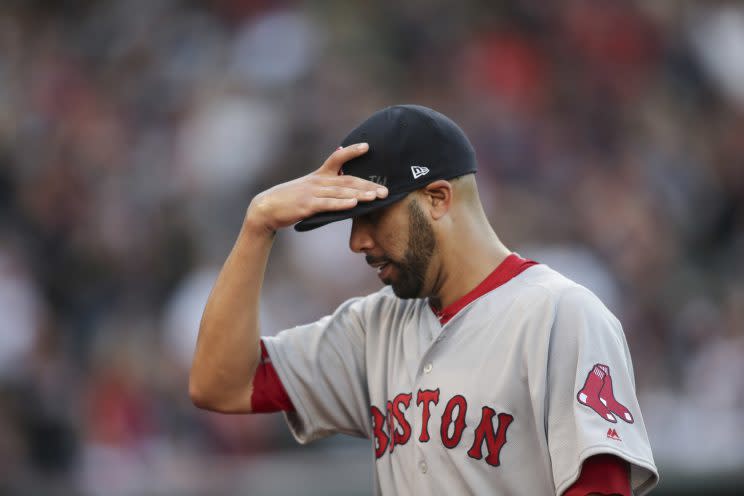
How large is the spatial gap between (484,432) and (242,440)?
13.2 feet

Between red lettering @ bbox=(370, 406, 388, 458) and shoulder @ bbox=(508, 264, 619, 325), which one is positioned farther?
red lettering @ bbox=(370, 406, 388, 458)

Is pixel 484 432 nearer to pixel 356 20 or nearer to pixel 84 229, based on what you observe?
pixel 84 229

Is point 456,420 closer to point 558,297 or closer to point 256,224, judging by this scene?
point 558,297

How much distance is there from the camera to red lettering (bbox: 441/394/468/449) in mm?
2545

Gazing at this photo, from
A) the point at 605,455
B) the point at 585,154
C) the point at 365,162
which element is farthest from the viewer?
the point at 585,154

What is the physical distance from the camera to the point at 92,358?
6742 mm

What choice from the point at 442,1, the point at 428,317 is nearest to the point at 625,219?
the point at 442,1

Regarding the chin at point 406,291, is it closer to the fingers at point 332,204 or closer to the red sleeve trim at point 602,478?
the fingers at point 332,204

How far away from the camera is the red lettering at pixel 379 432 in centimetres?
281

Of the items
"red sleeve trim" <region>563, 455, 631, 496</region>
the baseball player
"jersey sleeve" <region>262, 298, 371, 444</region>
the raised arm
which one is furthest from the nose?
"red sleeve trim" <region>563, 455, 631, 496</region>

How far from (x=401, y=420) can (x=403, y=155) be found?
0.64 meters

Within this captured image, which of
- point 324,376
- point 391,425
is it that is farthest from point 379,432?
point 324,376

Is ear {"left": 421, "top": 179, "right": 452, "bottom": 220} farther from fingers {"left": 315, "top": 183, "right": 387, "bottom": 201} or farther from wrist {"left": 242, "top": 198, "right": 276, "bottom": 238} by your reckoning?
wrist {"left": 242, "top": 198, "right": 276, "bottom": 238}

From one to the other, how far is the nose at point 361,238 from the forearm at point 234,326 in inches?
9.2
